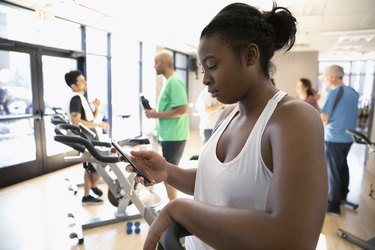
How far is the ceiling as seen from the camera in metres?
3.91

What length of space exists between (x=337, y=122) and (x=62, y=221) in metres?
3.16

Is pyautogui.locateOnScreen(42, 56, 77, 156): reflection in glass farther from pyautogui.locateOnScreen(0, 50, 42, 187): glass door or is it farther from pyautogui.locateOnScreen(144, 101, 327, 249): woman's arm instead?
pyautogui.locateOnScreen(144, 101, 327, 249): woman's arm

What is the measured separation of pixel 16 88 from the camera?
159 inches

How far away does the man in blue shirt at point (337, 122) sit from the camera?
9.74ft

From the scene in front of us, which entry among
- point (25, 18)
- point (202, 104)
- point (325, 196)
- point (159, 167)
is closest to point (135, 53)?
point (25, 18)

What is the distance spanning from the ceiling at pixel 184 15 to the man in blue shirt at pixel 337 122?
711 mm

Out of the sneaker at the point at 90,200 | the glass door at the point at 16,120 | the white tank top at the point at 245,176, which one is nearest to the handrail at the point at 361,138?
the white tank top at the point at 245,176

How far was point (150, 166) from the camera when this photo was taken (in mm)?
868

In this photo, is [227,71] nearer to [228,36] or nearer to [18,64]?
[228,36]

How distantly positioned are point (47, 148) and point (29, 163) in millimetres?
465

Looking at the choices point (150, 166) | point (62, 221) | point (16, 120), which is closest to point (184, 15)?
point (16, 120)

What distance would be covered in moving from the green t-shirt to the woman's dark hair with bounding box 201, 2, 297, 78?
202 centimetres

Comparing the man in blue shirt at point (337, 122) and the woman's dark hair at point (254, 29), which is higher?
the woman's dark hair at point (254, 29)

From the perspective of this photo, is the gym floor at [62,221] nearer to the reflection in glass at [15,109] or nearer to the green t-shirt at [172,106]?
the reflection in glass at [15,109]
